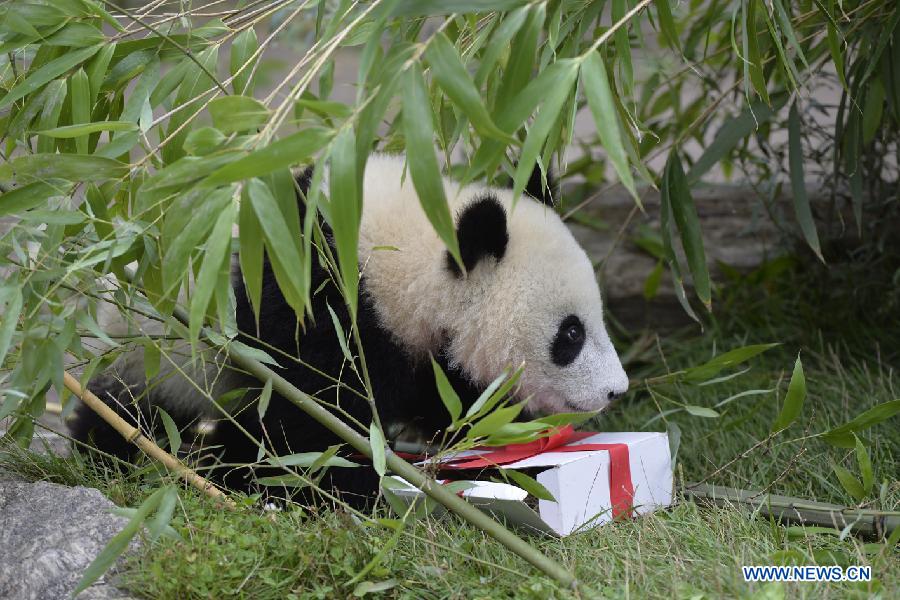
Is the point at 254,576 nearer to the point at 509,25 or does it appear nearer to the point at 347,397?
the point at 347,397

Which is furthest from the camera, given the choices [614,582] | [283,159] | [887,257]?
[887,257]

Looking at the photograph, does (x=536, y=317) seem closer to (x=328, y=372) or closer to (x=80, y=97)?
(x=328, y=372)

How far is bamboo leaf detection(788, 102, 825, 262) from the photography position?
273 centimetres

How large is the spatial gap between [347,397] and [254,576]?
0.63 metres

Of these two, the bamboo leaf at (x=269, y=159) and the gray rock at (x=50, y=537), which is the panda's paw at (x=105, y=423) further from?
the bamboo leaf at (x=269, y=159)

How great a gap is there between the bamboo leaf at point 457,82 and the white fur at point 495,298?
0.93m

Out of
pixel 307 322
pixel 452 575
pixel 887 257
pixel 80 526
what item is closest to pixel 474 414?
pixel 452 575

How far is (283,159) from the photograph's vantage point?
1.37m

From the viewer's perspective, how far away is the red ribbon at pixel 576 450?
2.17 meters

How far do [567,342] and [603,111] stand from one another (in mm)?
1062

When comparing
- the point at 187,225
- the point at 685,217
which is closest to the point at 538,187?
the point at 685,217

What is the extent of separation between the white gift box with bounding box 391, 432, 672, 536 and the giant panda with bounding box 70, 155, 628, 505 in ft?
0.74

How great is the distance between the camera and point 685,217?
8.85 feet

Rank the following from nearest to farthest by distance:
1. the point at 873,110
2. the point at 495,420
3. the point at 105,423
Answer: the point at 495,420 < the point at 105,423 < the point at 873,110
